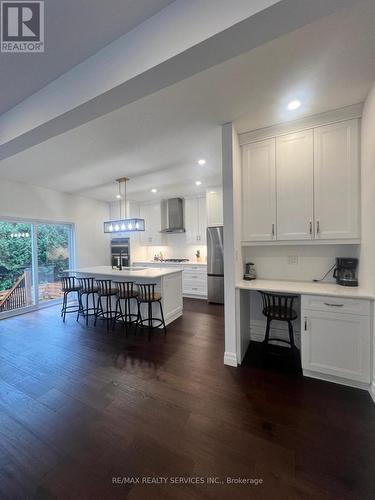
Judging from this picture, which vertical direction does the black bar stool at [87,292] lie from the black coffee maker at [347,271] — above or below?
below

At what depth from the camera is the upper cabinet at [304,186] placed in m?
2.36

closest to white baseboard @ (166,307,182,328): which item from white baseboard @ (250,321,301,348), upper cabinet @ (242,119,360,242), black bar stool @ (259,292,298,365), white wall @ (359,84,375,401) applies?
white baseboard @ (250,321,301,348)

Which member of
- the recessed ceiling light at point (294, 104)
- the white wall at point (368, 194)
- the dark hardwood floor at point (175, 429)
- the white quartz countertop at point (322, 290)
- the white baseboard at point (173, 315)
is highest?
the recessed ceiling light at point (294, 104)

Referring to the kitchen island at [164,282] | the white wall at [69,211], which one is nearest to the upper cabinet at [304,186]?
the kitchen island at [164,282]

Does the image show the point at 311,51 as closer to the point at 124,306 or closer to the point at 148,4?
the point at 148,4

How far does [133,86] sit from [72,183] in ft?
13.1

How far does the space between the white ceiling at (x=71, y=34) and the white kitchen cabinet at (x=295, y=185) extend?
6.42 feet

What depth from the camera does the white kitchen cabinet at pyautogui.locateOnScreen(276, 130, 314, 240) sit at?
2541mm

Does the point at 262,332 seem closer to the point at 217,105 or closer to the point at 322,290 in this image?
the point at 322,290

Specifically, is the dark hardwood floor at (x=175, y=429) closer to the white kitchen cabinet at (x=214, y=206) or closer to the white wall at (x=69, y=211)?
the white kitchen cabinet at (x=214, y=206)

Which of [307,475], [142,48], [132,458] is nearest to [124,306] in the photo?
[132,458]

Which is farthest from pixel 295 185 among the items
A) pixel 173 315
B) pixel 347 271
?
pixel 173 315

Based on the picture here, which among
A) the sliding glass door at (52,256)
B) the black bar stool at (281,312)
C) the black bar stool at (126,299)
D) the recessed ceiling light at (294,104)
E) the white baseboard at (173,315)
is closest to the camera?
the recessed ceiling light at (294,104)

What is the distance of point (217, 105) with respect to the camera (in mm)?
2156
